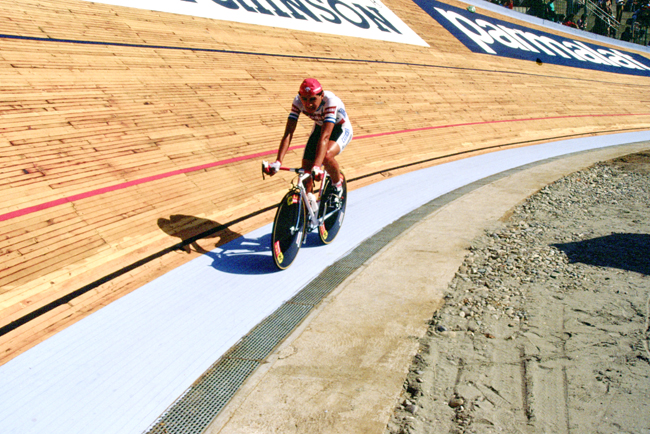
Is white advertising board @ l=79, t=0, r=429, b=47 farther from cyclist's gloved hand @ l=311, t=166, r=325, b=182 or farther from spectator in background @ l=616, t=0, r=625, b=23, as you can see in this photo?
spectator in background @ l=616, t=0, r=625, b=23

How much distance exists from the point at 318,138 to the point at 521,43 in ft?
53.1

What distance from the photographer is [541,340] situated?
2562mm

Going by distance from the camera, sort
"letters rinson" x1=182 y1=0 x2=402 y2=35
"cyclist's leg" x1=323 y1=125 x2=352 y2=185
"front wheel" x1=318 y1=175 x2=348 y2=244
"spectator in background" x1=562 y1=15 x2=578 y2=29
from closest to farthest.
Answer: "cyclist's leg" x1=323 y1=125 x2=352 y2=185 → "front wheel" x1=318 y1=175 x2=348 y2=244 → "letters rinson" x1=182 y1=0 x2=402 y2=35 → "spectator in background" x1=562 y1=15 x2=578 y2=29

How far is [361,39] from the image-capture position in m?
11.3

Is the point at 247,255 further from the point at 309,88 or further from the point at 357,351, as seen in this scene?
the point at 357,351

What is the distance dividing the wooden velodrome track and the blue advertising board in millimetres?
5647

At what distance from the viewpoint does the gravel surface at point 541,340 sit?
6.46ft

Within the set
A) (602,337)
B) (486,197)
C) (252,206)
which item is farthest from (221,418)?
(486,197)

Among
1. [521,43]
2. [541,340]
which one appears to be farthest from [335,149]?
[521,43]

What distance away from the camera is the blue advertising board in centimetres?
1566

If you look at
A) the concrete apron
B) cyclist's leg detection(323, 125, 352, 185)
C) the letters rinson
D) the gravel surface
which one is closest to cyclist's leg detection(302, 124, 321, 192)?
cyclist's leg detection(323, 125, 352, 185)

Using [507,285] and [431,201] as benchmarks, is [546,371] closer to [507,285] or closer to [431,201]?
[507,285]

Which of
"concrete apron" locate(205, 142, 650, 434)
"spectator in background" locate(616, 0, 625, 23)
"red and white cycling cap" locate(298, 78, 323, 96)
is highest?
"spectator in background" locate(616, 0, 625, 23)

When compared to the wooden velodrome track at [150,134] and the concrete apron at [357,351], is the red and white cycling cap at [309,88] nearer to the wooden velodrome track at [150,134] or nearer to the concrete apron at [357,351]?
the concrete apron at [357,351]
